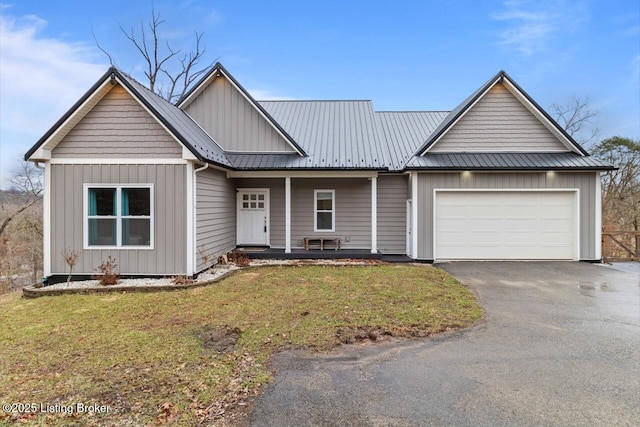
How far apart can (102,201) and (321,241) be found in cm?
689

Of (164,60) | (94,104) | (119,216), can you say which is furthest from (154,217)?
(164,60)

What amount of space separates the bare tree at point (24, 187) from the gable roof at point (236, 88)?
17297 millimetres

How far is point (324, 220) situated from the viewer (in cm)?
1323

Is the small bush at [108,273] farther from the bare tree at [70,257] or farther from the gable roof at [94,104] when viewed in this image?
the gable roof at [94,104]

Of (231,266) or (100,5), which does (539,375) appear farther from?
(100,5)

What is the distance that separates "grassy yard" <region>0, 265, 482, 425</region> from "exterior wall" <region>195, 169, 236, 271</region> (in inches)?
65.7

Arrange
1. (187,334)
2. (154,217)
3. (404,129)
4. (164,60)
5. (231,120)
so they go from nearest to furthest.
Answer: (187,334), (154,217), (231,120), (404,129), (164,60)

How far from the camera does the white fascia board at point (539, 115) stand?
11852mm

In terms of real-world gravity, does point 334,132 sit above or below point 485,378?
above

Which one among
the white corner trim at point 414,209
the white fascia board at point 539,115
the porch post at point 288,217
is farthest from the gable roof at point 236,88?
the white fascia board at point 539,115

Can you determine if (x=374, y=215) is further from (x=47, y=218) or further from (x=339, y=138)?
(x=47, y=218)

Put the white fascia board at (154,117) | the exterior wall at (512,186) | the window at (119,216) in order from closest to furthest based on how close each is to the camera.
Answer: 1. the white fascia board at (154,117)
2. the window at (119,216)
3. the exterior wall at (512,186)

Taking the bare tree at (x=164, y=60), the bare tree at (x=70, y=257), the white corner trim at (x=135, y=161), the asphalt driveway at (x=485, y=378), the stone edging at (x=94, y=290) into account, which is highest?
the bare tree at (x=164, y=60)

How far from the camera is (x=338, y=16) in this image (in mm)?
22828
